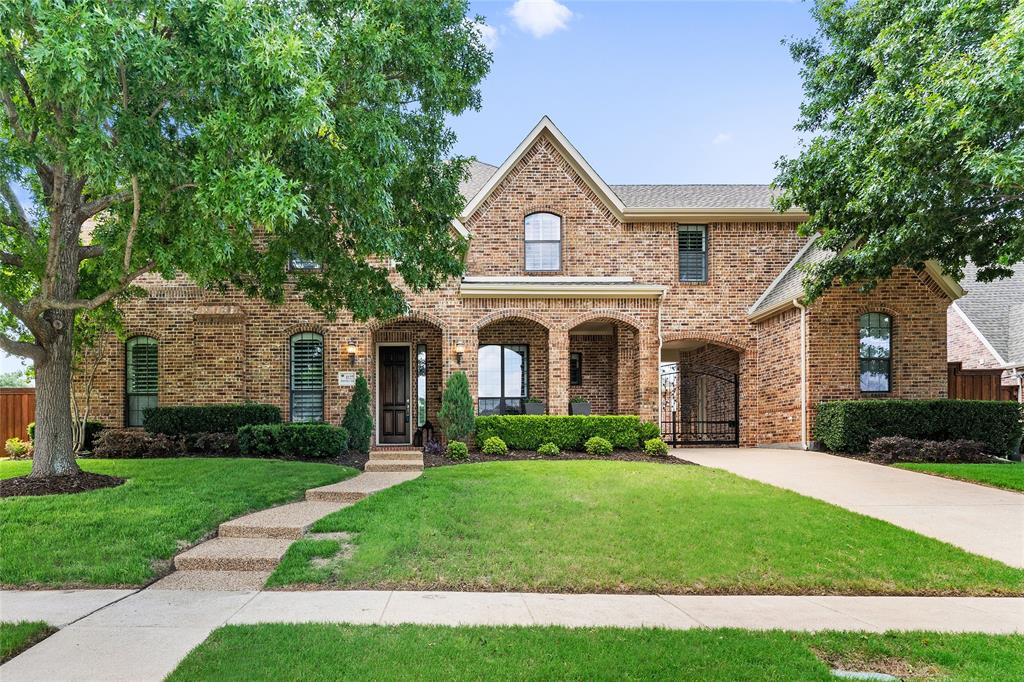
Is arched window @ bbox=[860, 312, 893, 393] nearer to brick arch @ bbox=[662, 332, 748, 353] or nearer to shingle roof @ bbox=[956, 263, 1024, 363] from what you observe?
brick arch @ bbox=[662, 332, 748, 353]

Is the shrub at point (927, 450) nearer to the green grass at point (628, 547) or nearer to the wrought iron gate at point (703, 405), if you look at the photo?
the wrought iron gate at point (703, 405)

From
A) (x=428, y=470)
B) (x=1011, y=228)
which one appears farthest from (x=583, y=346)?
(x=1011, y=228)

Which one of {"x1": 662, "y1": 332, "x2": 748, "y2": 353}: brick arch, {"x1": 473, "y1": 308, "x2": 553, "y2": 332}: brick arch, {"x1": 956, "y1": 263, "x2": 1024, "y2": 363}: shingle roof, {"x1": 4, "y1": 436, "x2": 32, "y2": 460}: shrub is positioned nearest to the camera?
{"x1": 4, "y1": 436, "x2": 32, "y2": 460}: shrub

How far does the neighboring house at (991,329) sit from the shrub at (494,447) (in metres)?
16.0

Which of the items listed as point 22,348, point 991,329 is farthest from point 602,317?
point 991,329

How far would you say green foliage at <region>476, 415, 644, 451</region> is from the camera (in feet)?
44.3

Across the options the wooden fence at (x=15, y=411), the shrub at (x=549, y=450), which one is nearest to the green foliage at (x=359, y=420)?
the shrub at (x=549, y=450)

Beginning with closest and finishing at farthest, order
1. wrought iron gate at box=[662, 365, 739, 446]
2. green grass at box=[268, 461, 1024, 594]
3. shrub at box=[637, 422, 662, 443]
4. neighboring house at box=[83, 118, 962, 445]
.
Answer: green grass at box=[268, 461, 1024, 594] → shrub at box=[637, 422, 662, 443] → neighboring house at box=[83, 118, 962, 445] → wrought iron gate at box=[662, 365, 739, 446]

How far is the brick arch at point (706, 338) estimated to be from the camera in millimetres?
16250

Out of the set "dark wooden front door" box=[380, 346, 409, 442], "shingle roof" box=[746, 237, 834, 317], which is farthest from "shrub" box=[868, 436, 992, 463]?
"dark wooden front door" box=[380, 346, 409, 442]

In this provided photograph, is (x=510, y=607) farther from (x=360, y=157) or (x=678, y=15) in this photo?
(x=678, y=15)

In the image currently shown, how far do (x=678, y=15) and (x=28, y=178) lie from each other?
463 inches

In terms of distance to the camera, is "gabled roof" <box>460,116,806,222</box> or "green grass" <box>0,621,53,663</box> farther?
"gabled roof" <box>460,116,806,222</box>

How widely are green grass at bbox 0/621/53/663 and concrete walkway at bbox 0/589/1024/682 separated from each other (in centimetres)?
11
